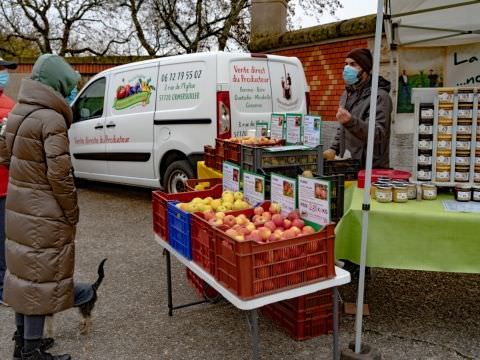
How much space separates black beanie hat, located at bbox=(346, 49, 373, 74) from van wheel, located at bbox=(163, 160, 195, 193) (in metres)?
3.17

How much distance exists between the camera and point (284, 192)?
125 inches

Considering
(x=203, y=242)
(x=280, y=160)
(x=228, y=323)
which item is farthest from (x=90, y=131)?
(x=203, y=242)

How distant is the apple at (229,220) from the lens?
Answer: 301 cm

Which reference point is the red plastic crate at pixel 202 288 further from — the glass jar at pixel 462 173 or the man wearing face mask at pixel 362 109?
the glass jar at pixel 462 173

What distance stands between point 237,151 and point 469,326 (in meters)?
2.15

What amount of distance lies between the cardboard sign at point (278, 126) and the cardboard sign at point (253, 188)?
2.94 feet

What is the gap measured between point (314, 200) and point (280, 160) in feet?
3.04

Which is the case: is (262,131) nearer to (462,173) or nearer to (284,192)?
(284,192)

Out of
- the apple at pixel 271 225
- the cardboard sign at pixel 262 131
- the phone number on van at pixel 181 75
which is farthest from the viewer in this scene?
the phone number on van at pixel 181 75

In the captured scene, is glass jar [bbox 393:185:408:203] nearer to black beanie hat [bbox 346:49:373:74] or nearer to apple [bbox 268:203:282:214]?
apple [bbox 268:203:282:214]

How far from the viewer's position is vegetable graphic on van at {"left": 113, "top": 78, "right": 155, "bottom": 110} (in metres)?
7.09

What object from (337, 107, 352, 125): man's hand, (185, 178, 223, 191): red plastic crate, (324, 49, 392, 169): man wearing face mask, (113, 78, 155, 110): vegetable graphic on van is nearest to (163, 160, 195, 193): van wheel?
(113, 78, 155, 110): vegetable graphic on van

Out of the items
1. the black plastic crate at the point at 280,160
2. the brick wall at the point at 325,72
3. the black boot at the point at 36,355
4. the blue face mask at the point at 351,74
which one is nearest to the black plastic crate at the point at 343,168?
the black plastic crate at the point at 280,160

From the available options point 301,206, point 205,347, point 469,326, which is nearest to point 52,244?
point 205,347
